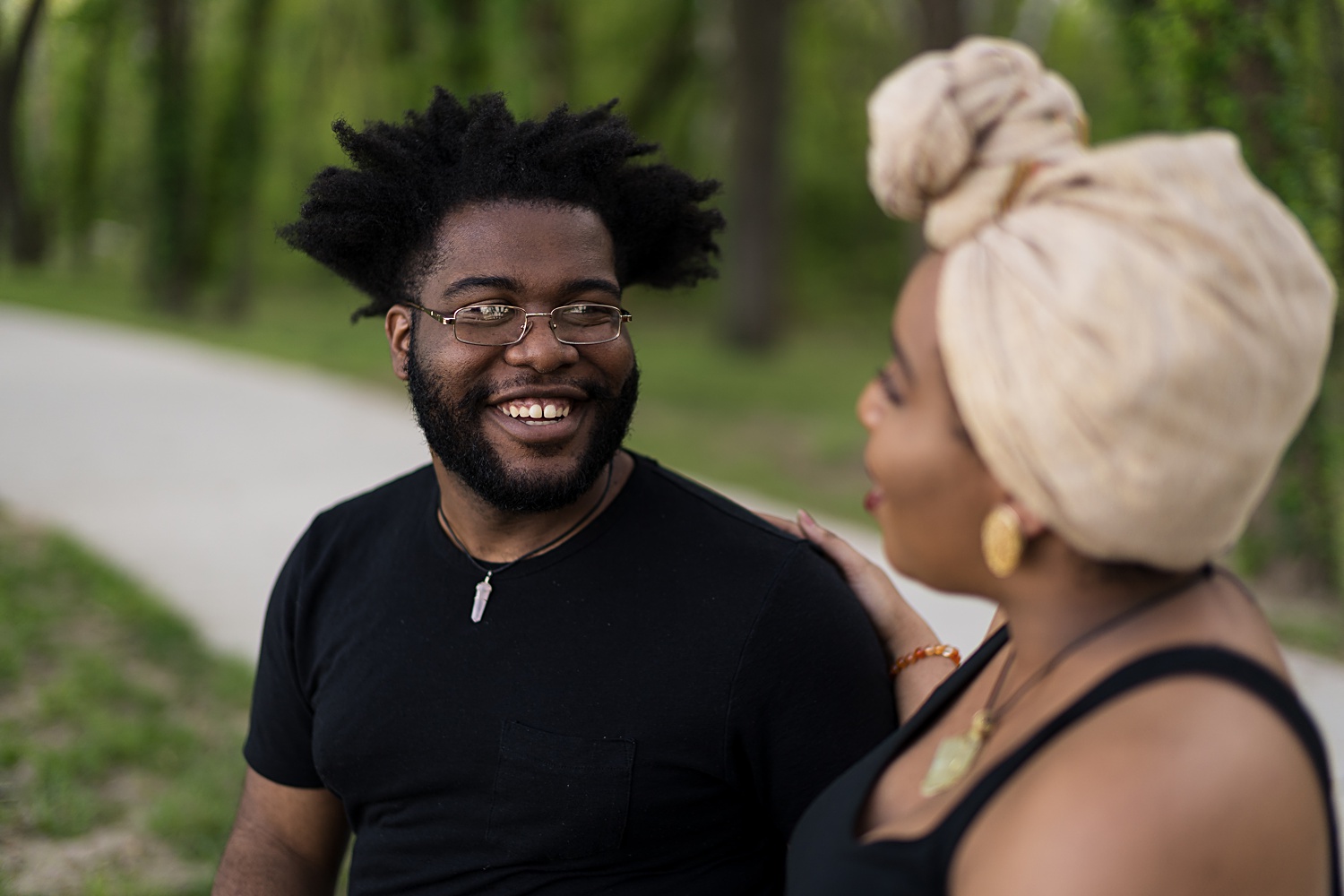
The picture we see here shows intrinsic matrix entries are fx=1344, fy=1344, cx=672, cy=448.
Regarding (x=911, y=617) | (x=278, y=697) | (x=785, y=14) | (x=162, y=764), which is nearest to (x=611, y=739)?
(x=911, y=617)

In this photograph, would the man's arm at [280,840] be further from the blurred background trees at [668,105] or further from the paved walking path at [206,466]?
the blurred background trees at [668,105]

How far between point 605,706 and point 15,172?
28878mm

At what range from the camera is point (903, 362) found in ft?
4.81

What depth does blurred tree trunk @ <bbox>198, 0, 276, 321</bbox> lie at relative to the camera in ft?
71.2

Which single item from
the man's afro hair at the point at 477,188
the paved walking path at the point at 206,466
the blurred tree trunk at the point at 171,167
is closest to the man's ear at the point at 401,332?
the man's afro hair at the point at 477,188

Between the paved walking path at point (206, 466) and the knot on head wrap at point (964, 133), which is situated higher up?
the knot on head wrap at point (964, 133)

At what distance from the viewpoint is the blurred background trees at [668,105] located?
6621mm

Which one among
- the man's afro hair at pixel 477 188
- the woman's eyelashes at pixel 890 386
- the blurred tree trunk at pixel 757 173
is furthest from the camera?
→ the blurred tree trunk at pixel 757 173

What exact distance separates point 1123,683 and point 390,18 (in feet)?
71.3

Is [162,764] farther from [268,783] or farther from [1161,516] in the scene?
[1161,516]

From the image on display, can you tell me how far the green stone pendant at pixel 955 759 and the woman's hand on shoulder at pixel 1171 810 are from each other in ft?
0.63

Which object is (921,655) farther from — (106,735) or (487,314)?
(106,735)

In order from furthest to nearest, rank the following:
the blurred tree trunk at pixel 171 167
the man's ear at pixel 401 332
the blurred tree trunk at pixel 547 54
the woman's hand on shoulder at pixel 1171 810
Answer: the blurred tree trunk at pixel 171 167 → the blurred tree trunk at pixel 547 54 → the man's ear at pixel 401 332 → the woman's hand on shoulder at pixel 1171 810

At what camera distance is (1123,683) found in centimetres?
131
